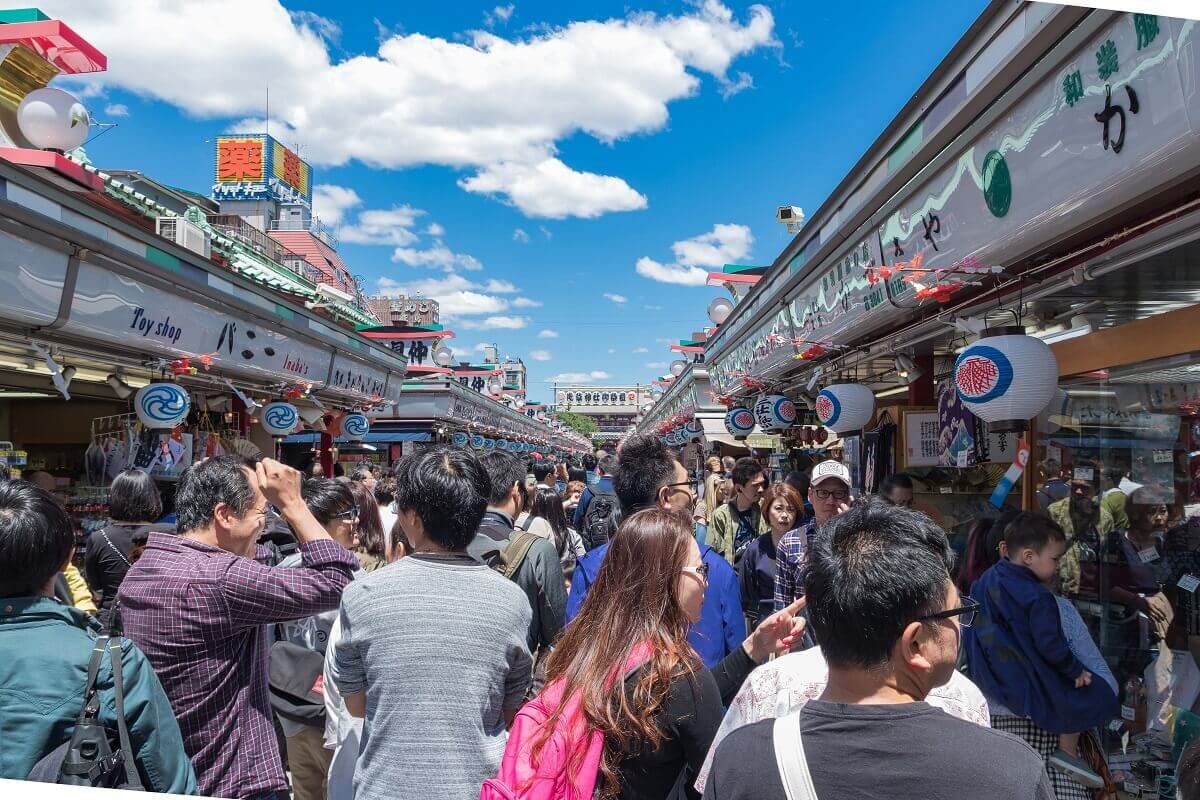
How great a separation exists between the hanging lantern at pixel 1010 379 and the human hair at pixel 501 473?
257cm

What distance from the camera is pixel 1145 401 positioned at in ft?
12.9

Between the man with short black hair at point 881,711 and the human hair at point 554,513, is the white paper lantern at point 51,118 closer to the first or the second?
the human hair at point 554,513

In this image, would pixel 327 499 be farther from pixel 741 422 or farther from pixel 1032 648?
pixel 741 422

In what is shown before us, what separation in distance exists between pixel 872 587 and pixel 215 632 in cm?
208

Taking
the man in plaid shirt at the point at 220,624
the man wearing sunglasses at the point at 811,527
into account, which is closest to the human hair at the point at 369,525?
the man in plaid shirt at the point at 220,624

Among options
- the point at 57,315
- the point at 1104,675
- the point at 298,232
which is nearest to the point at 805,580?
the point at 1104,675

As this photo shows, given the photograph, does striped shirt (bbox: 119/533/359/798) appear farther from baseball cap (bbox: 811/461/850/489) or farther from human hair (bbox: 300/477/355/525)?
baseball cap (bbox: 811/461/850/489)

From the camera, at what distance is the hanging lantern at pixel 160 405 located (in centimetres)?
666

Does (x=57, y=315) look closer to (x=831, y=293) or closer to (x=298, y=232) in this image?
(x=831, y=293)

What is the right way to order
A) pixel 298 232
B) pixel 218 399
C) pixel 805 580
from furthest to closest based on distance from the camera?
pixel 298 232 < pixel 218 399 < pixel 805 580

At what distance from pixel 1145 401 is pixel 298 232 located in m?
43.8

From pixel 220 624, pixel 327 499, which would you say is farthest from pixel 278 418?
pixel 220 624

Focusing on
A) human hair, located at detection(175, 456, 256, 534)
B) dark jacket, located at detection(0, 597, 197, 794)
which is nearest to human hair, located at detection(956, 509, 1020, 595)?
human hair, located at detection(175, 456, 256, 534)

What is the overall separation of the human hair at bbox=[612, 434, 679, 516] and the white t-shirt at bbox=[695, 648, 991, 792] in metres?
2.10
